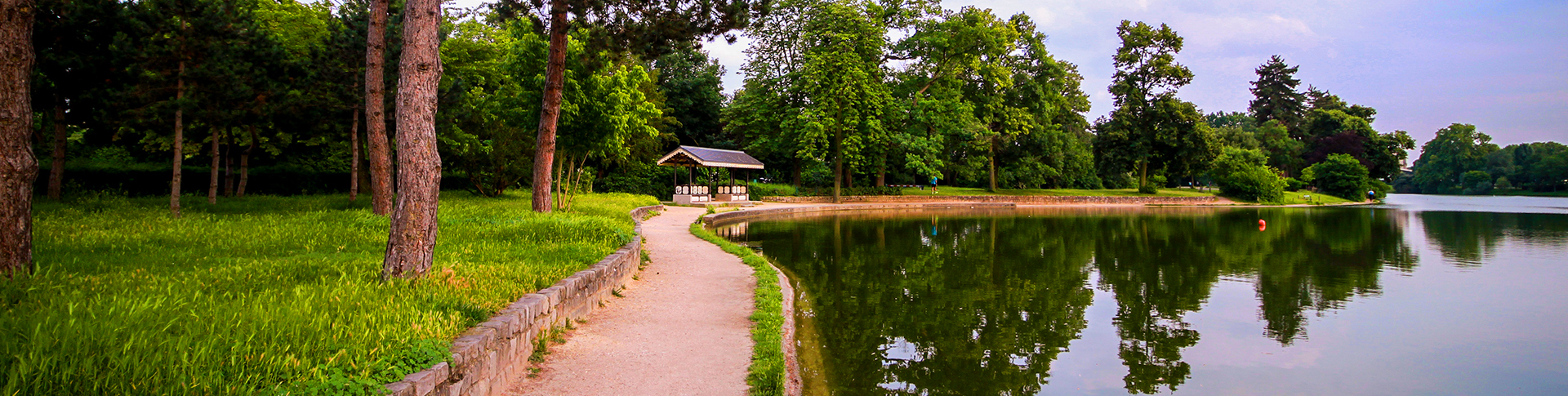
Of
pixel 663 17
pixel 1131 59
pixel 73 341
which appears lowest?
pixel 73 341

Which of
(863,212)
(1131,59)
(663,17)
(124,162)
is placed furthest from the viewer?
(1131,59)

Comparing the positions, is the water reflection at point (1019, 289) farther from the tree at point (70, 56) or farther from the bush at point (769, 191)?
the bush at point (769, 191)

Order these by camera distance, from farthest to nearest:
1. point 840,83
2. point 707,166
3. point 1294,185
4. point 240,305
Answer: point 1294,185 → point 840,83 → point 707,166 → point 240,305

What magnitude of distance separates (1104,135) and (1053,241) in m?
33.8

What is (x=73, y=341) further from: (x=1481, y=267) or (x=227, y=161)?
(x=1481, y=267)

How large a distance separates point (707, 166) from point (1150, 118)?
30997 millimetres

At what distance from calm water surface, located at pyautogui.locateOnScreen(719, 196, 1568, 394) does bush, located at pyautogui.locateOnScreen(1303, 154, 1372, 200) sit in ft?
130

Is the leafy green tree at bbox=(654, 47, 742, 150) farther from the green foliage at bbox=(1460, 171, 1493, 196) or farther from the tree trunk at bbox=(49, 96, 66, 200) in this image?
the green foliage at bbox=(1460, 171, 1493, 196)

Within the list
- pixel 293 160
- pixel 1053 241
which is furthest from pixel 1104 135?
pixel 293 160

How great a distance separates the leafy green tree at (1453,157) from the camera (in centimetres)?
7925

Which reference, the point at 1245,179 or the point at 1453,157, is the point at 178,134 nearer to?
the point at 1245,179

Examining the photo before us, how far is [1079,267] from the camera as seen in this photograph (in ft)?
42.2

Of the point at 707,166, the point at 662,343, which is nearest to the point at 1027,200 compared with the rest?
the point at 707,166

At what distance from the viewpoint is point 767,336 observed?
20.2 ft
